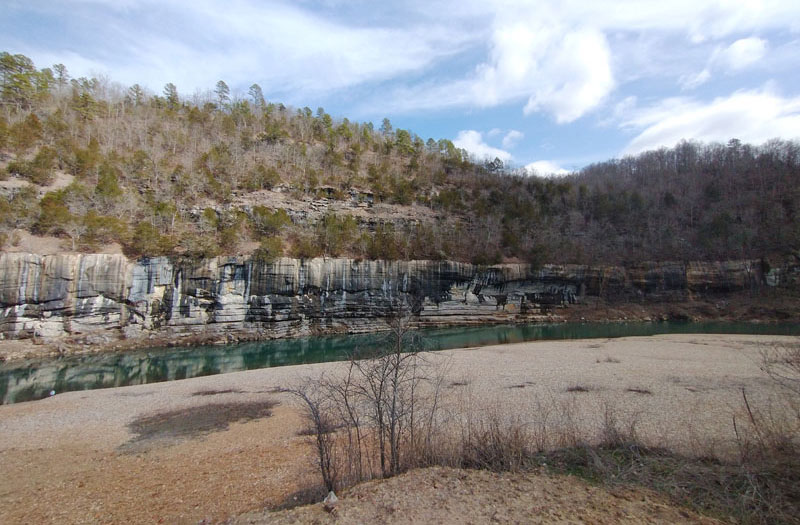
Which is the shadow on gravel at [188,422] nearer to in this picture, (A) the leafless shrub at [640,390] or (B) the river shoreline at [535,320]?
(A) the leafless shrub at [640,390]

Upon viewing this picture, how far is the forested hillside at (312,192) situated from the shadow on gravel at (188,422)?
2728 centimetres

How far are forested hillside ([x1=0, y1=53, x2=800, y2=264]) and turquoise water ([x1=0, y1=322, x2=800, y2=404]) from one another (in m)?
11.3

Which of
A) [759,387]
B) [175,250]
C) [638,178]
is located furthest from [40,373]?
[638,178]

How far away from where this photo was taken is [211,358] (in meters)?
28.7

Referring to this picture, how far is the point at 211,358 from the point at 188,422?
1727cm

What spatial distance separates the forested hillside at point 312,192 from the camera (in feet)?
134

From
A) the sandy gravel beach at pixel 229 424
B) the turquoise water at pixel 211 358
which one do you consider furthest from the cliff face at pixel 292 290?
the sandy gravel beach at pixel 229 424

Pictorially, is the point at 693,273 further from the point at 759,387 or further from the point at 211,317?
the point at 211,317

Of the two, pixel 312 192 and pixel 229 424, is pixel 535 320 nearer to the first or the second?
pixel 312 192

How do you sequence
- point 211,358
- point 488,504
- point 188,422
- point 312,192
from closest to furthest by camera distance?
point 488,504
point 188,422
point 211,358
point 312,192

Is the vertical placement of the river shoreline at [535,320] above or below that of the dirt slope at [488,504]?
below

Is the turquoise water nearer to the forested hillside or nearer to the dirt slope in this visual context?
the dirt slope

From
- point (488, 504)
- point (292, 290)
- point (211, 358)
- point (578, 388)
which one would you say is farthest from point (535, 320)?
point (488, 504)

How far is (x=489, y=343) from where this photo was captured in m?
32.8
